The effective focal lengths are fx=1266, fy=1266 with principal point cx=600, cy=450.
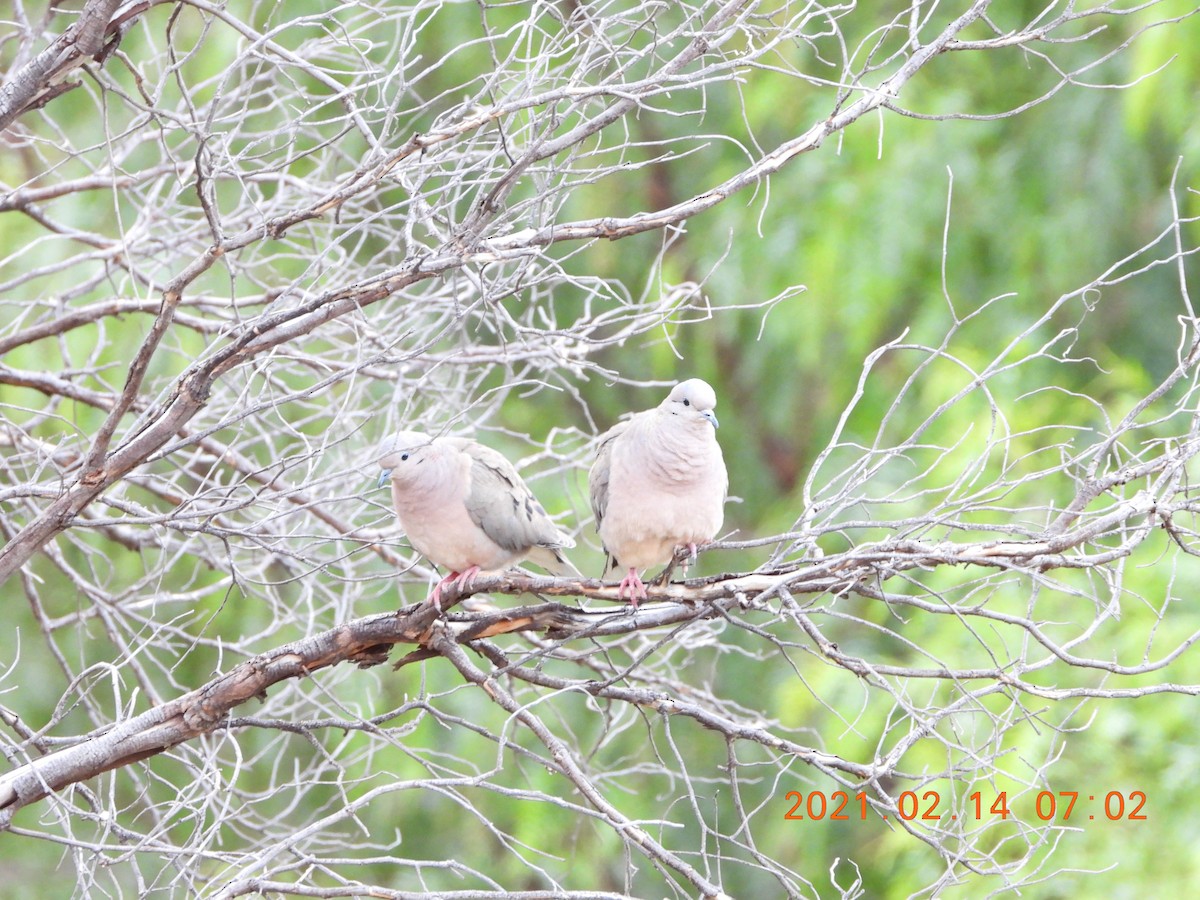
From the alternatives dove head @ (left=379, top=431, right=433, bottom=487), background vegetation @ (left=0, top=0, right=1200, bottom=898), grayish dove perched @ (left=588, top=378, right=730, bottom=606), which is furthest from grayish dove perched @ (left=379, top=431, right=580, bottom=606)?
grayish dove perched @ (left=588, top=378, right=730, bottom=606)

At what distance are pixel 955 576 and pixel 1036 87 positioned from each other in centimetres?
323

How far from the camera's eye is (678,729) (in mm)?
7453

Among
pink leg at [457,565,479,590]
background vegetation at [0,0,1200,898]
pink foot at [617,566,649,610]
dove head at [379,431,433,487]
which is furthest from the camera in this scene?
dove head at [379,431,433,487]

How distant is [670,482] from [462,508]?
0.66 meters

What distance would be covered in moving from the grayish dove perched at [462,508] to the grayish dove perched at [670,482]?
15.8 inches

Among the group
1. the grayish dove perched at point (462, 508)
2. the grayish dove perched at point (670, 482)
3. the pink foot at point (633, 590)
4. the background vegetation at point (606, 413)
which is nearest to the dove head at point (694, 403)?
the grayish dove perched at point (670, 482)

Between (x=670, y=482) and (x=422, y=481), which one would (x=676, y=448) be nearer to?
(x=670, y=482)

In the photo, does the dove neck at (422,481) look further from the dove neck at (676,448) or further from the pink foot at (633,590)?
the pink foot at (633,590)

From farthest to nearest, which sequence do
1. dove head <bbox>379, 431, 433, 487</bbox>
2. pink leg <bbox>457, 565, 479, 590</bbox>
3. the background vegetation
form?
1. dove head <bbox>379, 431, 433, 487</bbox>
2. pink leg <bbox>457, 565, 479, 590</bbox>
3. the background vegetation

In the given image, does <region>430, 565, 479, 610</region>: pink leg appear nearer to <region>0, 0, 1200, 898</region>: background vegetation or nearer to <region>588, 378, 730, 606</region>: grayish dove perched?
<region>0, 0, 1200, 898</region>: background vegetation

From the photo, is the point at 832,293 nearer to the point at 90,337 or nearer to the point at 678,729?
the point at 678,729

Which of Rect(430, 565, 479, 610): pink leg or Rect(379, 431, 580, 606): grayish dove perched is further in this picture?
Rect(379, 431, 580, 606): grayish dove perched

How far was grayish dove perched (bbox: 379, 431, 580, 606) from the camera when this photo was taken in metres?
3.54

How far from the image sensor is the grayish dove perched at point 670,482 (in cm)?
327
